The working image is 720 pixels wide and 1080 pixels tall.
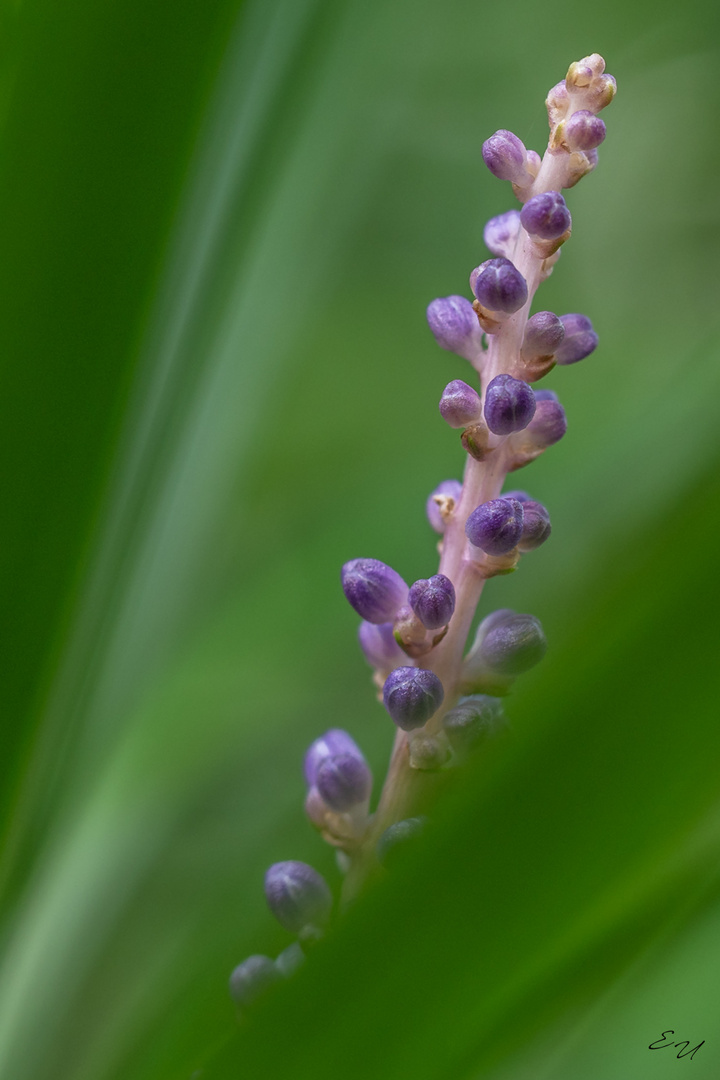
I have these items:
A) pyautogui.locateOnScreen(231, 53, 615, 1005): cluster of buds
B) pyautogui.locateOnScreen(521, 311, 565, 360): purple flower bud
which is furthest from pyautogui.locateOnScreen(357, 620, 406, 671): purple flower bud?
pyautogui.locateOnScreen(521, 311, 565, 360): purple flower bud

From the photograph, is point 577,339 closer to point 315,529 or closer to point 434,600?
point 434,600

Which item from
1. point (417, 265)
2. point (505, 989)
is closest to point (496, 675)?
point (505, 989)

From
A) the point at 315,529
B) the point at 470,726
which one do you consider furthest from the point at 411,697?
the point at 315,529

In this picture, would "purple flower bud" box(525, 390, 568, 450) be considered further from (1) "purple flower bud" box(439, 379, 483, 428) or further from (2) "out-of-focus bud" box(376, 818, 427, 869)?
(2) "out-of-focus bud" box(376, 818, 427, 869)

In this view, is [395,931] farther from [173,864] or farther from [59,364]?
[173,864]

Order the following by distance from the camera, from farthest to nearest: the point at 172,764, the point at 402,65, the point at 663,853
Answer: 1. the point at 402,65
2. the point at 172,764
3. the point at 663,853

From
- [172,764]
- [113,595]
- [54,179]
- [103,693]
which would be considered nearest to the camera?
[54,179]
